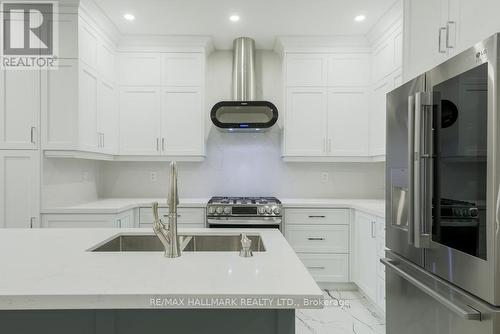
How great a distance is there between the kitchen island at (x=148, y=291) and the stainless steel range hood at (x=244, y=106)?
2.15m

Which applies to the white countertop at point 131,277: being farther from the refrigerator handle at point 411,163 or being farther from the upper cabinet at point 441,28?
the upper cabinet at point 441,28

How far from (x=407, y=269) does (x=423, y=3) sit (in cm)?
146

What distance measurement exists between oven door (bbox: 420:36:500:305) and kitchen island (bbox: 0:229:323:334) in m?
0.61

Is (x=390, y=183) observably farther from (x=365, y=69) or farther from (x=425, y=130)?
(x=365, y=69)

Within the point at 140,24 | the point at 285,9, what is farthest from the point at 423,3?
the point at 140,24

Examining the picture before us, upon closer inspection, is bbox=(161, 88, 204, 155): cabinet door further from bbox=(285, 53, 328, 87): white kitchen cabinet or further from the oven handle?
bbox=(285, 53, 328, 87): white kitchen cabinet

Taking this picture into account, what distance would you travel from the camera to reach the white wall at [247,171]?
3.85 metres

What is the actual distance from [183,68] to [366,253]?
106 inches

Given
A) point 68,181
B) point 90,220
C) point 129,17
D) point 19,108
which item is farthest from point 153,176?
point 129,17

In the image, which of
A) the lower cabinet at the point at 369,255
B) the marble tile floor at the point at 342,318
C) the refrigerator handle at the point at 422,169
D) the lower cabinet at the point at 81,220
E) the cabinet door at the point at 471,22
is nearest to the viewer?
the cabinet door at the point at 471,22

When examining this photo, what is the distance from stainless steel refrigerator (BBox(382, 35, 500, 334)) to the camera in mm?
1070

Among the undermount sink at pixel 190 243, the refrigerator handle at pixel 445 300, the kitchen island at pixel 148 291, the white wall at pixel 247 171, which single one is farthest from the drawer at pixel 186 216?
the refrigerator handle at pixel 445 300

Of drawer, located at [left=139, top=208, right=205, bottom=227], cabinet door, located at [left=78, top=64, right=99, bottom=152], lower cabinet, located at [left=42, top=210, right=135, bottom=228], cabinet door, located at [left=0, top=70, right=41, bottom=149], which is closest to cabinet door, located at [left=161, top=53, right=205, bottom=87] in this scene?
cabinet door, located at [left=78, top=64, right=99, bottom=152]

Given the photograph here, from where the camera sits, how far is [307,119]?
3512 millimetres
